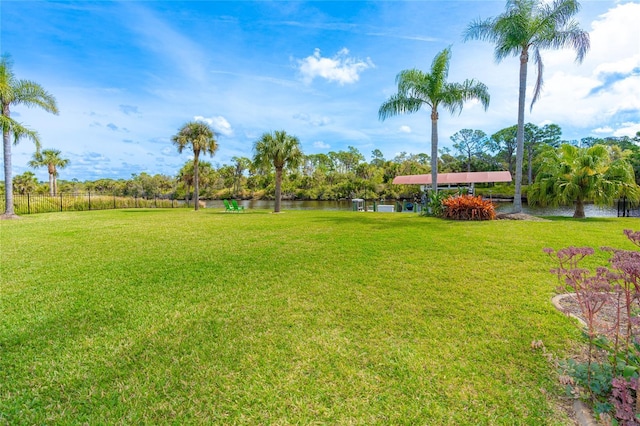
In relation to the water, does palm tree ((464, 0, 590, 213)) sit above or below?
above

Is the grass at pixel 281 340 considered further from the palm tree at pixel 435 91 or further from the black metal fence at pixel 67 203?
the black metal fence at pixel 67 203

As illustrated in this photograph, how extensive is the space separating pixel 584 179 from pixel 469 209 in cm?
540

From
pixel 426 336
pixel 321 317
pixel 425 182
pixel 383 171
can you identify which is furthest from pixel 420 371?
pixel 383 171

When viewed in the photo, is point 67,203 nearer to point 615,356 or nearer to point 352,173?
point 615,356

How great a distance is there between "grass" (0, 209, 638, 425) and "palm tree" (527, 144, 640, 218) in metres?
9.61

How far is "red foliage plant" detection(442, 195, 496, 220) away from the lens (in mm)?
11547

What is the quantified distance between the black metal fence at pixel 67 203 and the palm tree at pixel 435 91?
2317cm

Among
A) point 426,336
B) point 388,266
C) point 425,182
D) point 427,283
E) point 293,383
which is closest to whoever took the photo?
point 293,383

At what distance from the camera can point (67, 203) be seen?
70.5 feet

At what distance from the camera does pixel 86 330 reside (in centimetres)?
308

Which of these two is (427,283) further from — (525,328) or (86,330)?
(86,330)

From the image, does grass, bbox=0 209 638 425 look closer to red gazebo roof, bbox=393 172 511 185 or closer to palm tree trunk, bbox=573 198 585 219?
palm tree trunk, bbox=573 198 585 219

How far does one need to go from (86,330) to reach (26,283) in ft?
8.10

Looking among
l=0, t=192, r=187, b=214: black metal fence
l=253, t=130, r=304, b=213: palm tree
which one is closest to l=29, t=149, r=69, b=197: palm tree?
l=0, t=192, r=187, b=214: black metal fence
